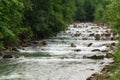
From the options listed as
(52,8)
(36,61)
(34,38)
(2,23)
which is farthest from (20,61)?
(52,8)

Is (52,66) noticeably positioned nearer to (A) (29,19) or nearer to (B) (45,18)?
(A) (29,19)

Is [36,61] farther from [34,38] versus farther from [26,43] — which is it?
[34,38]

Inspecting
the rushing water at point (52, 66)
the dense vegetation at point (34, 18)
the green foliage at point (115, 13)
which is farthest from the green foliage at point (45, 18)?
the green foliage at point (115, 13)

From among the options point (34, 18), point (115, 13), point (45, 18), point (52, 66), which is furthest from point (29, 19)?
point (52, 66)

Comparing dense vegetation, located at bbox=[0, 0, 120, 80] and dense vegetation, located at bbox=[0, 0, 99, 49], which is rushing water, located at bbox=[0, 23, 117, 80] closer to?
dense vegetation, located at bbox=[0, 0, 120, 80]

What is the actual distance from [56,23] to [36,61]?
35074 mm

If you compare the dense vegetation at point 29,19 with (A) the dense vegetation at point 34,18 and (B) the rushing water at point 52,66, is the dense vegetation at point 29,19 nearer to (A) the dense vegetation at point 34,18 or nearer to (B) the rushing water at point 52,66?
(A) the dense vegetation at point 34,18

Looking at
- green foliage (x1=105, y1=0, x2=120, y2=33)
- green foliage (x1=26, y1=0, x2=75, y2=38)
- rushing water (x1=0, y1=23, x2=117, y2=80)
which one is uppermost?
green foliage (x1=26, y1=0, x2=75, y2=38)

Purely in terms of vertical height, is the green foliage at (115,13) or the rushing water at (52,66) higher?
the green foliage at (115,13)

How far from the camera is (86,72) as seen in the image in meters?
34.4

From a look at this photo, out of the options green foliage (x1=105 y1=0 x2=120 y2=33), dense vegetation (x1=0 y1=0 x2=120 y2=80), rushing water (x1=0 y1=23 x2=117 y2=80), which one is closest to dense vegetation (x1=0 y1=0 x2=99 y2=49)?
dense vegetation (x1=0 y1=0 x2=120 y2=80)

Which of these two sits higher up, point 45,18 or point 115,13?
point 45,18

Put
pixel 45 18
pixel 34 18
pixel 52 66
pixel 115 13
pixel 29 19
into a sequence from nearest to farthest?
pixel 52 66, pixel 115 13, pixel 34 18, pixel 29 19, pixel 45 18

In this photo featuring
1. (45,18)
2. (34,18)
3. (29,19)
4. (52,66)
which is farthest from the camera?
(45,18)
